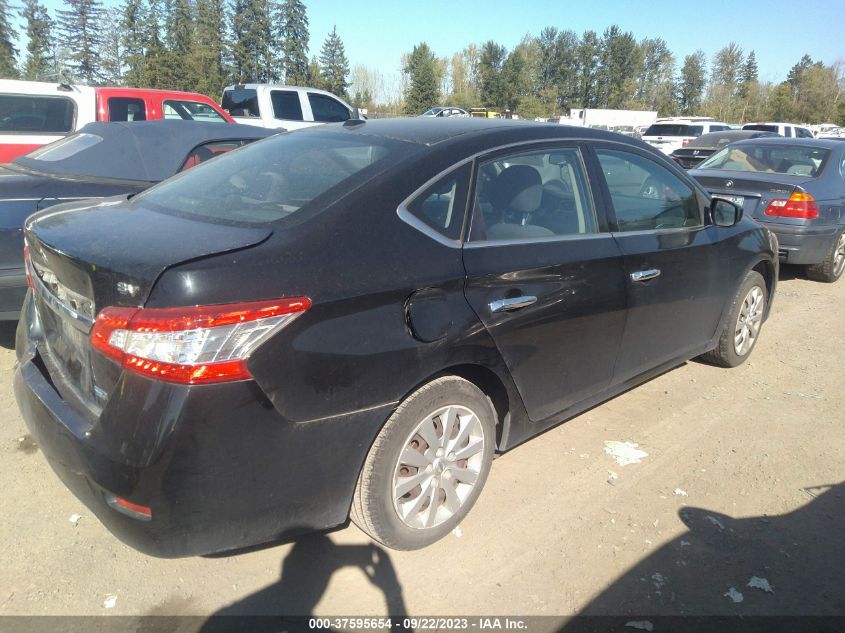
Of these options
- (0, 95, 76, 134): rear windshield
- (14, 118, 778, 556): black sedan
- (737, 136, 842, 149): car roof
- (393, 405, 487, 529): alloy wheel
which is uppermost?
(737, 136, 842, 149): car roof

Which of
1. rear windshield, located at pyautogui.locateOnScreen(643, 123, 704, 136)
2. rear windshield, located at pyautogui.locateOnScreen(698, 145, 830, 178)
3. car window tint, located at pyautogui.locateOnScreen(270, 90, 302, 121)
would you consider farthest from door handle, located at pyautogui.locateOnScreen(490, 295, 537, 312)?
rear windshield, located at pyautogui.locateOnScreen(643, 123, 704, 136)

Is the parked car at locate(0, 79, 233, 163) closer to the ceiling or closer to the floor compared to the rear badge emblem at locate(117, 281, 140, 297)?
closer to the ceiling

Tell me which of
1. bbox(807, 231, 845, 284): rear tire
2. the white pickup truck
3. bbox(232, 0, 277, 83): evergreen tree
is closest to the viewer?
bbox(807, 231, 845, 284): rear tire

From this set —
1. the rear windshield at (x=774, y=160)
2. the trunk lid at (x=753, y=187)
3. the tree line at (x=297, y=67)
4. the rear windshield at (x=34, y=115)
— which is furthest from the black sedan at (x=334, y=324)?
the tree line at (x=297, y=67)

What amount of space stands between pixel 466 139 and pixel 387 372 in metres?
1.19

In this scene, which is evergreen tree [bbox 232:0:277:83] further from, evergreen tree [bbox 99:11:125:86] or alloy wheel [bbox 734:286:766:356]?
alloy wheel [bbox 734:286:766:356]

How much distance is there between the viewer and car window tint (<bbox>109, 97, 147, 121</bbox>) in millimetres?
9086

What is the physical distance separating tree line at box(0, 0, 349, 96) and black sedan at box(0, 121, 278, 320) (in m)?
50.8

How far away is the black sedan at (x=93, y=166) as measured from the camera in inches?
159

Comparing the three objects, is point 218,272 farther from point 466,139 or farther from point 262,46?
point 262,46

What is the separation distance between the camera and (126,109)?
9336 mm

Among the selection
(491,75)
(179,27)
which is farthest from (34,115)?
(491,75)

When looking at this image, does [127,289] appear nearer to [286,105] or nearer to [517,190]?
[517,190]

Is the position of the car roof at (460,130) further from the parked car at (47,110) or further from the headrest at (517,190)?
the parked car at (47,110)
